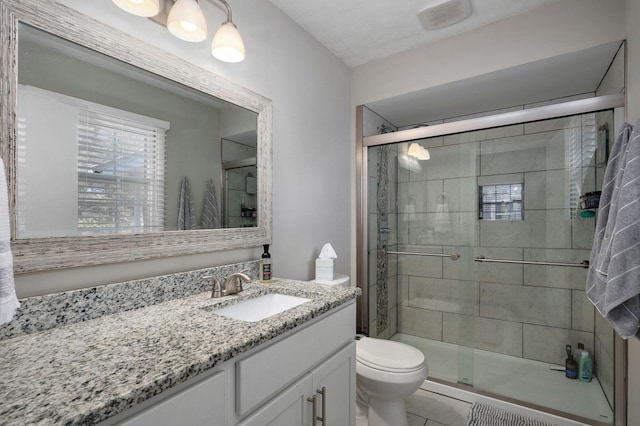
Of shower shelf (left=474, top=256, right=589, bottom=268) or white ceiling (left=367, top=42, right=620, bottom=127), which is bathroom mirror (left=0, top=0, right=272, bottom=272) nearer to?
white ceiling (left=367, top=42, right=620, bottom=127)

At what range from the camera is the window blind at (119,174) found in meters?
1.04

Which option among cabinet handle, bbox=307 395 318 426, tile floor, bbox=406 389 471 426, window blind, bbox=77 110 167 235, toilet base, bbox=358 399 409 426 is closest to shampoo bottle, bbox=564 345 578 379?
tile floor, bbox=406 389 471 426

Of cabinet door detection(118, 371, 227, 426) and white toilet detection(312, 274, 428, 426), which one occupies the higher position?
cabinet door detection(118, 371, 227, 426)

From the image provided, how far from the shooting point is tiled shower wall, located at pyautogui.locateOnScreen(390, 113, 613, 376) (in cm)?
212

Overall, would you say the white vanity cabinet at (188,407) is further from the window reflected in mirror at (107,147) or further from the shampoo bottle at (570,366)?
the shampoo bottle at (570,366)

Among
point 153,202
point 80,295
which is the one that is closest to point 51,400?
point 80,295

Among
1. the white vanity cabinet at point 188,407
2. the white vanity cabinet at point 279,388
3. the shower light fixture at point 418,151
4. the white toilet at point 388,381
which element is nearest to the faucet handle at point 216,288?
the white vanity cabinet at point 279,388

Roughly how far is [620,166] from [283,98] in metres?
1.77

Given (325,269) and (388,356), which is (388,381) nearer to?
(388,356)

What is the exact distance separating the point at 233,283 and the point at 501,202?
203 cm

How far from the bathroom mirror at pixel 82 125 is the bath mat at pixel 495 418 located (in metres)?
1.87

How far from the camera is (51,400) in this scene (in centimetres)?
55

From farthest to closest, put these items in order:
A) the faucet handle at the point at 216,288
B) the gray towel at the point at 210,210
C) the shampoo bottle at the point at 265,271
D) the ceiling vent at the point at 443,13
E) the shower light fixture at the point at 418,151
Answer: the shower light fixture at the point at 418,151 < the ceiling vent at the point at 443,13 < the shampoo bottle at the point at 265,271 < the gray towel at the point at 210,210 < the faucet handle at the point at 216,288

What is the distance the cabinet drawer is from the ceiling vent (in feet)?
6.05
